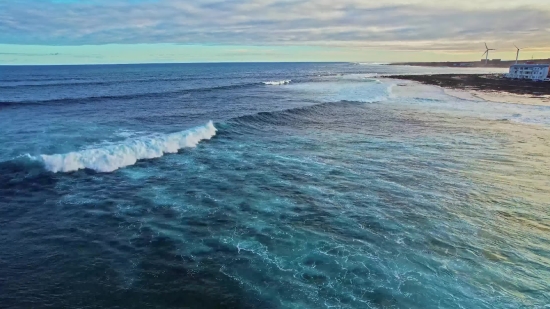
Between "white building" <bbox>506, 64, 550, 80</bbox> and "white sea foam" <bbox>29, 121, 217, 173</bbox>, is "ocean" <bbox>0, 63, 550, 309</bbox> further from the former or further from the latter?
"white building" <bbox>506, 64, 550, 80</bbox>

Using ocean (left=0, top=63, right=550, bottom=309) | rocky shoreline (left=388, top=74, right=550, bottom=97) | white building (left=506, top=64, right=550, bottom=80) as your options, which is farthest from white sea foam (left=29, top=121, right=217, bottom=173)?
white building (left=506, top=64, right=550, bottom=80)

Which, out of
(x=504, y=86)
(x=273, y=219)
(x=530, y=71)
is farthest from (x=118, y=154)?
(x=530, y=71)

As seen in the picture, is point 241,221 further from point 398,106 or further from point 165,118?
point 398,106

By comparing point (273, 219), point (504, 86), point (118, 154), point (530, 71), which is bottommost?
point (273, 219)

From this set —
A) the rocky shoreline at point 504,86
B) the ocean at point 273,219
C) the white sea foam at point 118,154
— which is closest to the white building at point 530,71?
the rocky shoreline at point 504,86

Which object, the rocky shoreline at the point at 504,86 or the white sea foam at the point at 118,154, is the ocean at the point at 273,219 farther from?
the rocky shoreline at the point at 504,86

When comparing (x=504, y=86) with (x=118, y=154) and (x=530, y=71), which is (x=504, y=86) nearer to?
(x=530, y=71)
